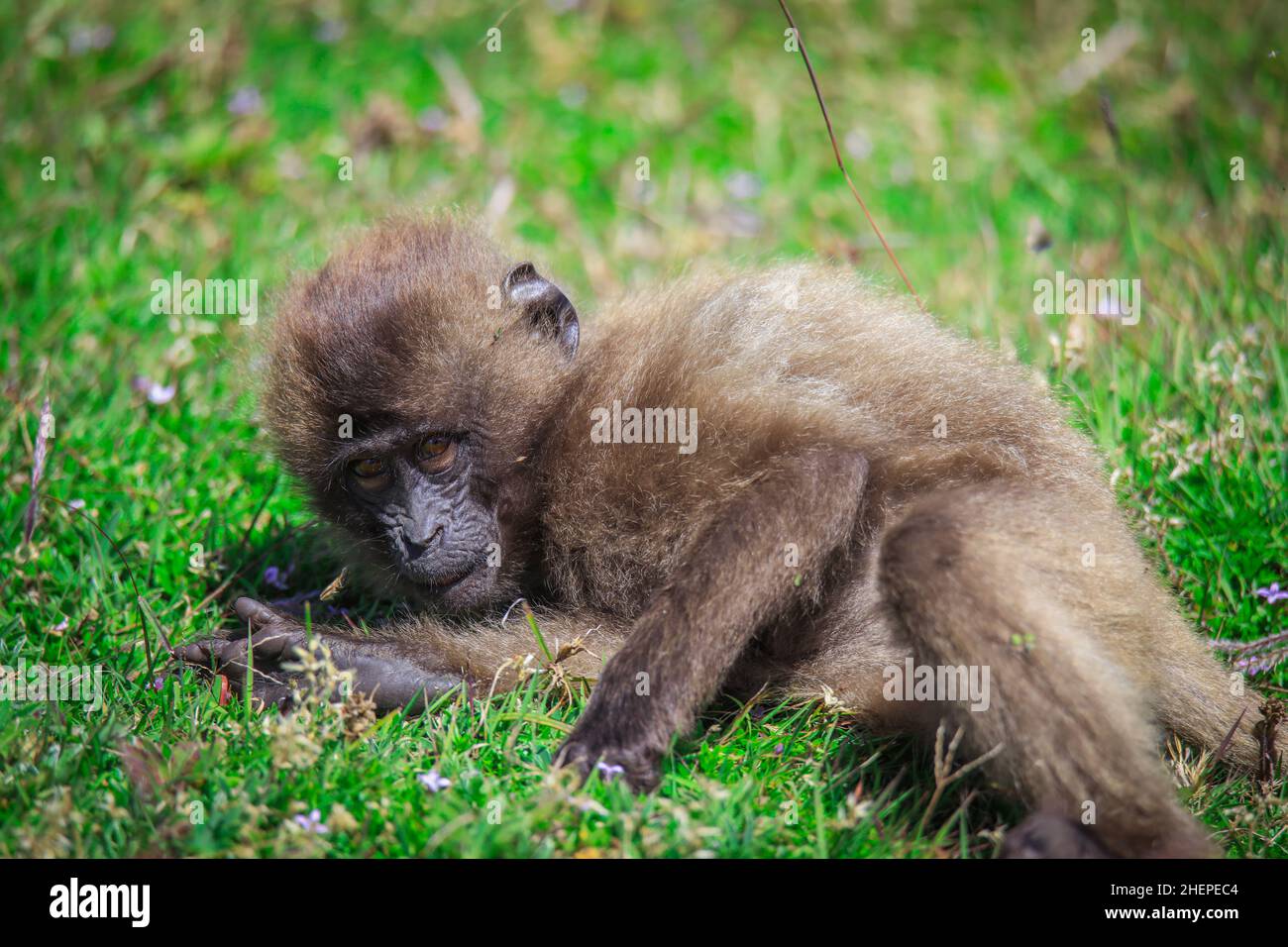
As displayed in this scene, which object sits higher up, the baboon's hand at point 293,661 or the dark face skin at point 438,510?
the dark face skin at point 438,510

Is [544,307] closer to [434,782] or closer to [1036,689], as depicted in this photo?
[434,782]

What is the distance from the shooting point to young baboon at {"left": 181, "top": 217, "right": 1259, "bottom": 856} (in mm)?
3303

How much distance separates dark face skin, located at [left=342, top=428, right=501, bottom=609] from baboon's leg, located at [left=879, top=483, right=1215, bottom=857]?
1610 mm

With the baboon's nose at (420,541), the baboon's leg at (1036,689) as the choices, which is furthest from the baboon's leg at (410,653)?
the baboon's leg at (1036,689)

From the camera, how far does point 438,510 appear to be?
14.7ft

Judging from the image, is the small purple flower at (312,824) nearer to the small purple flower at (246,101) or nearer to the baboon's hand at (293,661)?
the baboon's hand at (293,661)

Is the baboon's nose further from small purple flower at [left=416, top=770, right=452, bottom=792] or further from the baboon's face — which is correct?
small purple flower at [left=416, top=770, right=452, bottom=792]

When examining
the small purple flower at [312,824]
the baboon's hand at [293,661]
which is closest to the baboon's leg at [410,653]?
the baboon's hand at [293,661]

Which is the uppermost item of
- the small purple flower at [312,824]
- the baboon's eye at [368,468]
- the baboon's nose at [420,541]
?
the baboon's eye at [368,468]

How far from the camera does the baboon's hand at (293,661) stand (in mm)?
3990

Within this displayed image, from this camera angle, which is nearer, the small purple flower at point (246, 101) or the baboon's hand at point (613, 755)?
the baboon's hand at point (613, 755)

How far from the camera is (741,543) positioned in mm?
3682

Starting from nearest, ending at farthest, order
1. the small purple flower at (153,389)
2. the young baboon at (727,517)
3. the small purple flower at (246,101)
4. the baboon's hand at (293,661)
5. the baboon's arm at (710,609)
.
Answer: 1. the young baboon at (727,517)
2. the baboon's arm at (710,609)
3. the baboon's hand at (293,661)
4. the small purple flower at (153,389)
5. the small purple flower at (246,101)

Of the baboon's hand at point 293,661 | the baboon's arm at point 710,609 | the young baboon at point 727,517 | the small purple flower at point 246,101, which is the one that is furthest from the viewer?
the small purple flower at point 246,101
